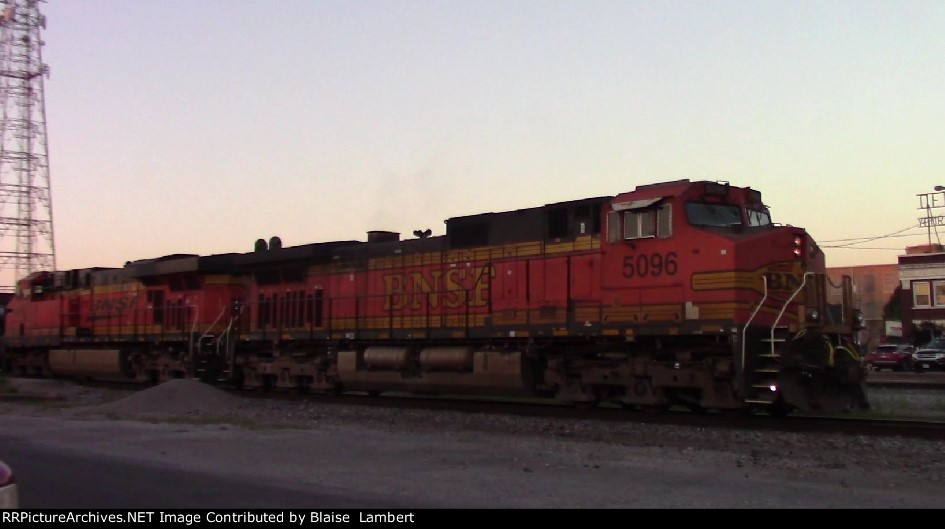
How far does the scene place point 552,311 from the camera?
1653cm

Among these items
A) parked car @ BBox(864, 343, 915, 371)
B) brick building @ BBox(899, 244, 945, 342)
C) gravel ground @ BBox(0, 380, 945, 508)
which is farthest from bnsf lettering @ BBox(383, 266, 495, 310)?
brick building @ BBox(899, 244, 945, 342)

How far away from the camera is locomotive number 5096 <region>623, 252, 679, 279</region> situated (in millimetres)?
14686

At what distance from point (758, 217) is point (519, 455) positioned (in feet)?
23.5

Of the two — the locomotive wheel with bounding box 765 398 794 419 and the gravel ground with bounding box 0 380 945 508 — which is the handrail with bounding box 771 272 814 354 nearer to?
the locomotive wheel with bounding box 765 398 794 419

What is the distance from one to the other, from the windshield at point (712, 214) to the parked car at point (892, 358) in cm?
2760

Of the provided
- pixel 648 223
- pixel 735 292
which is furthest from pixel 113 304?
pixel 735 292

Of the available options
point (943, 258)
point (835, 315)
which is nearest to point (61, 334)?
point (835, 315)

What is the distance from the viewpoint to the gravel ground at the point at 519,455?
7.82m

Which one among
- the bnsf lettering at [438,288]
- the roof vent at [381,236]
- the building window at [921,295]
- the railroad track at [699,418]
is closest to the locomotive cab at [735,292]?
the railroad track at [699,418]

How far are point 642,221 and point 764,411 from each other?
4231mm
